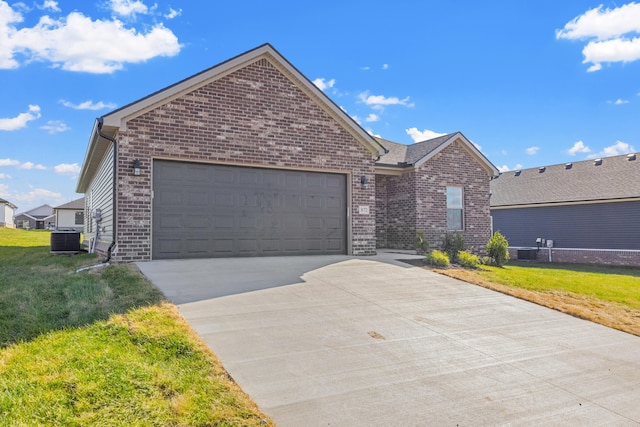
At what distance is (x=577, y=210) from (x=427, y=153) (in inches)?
426

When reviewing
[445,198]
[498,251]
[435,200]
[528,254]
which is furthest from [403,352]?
[528,254]

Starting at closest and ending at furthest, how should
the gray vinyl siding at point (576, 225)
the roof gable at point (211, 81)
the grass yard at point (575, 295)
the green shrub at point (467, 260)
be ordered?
the grass yard at point (575, 295) → the roof gable at point (211, 81) → the green shrub at point (467, 260) → the gray vinyl siding at point (576, 225)

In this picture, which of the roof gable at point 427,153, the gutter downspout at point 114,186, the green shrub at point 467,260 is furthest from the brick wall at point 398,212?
the gutter downspout at point 114,186

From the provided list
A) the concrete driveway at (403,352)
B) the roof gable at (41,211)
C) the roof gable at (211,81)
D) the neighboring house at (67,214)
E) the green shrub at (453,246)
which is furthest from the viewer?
the roof gable at (41,211)

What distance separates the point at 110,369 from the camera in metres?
3.68

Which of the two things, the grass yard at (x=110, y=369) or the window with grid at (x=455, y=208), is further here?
the window with grid at (x=455, y=208)

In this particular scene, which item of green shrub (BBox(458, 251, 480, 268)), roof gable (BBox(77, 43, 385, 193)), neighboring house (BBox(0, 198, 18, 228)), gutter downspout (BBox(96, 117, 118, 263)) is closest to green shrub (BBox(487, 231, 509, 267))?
green shrub (BBox(458, 251, 480, 268))

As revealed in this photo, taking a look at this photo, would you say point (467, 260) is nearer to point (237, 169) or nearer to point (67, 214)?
point (237, 169)

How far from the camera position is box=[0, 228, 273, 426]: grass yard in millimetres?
3076

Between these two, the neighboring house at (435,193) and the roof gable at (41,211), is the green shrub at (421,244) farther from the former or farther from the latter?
the roof gable at (41,211)

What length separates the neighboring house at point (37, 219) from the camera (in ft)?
230

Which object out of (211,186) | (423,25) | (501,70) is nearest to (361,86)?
(423,25)

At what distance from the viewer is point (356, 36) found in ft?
A: 46.4

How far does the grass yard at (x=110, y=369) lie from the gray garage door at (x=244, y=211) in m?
4.25
